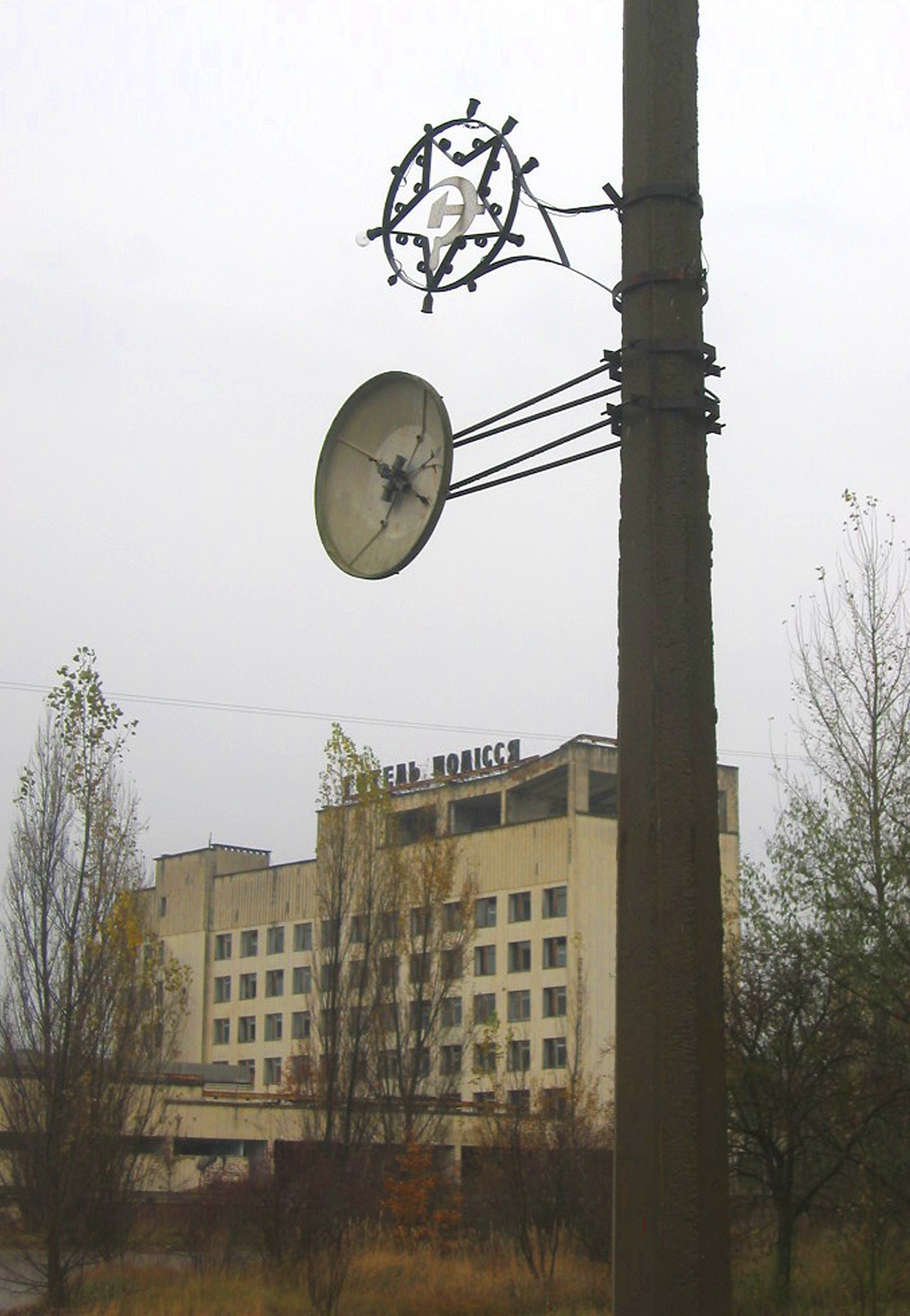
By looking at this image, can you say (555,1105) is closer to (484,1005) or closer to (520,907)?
(520,907)

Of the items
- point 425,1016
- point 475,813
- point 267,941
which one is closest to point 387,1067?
point 425,1016

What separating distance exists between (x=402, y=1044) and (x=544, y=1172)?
52.1 ft

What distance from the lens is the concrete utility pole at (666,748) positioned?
4.21 meters

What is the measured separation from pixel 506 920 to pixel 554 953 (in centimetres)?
278

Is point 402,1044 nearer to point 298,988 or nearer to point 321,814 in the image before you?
point 321,814

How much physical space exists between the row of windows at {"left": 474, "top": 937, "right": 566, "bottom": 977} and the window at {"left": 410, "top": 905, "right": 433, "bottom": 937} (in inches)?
589

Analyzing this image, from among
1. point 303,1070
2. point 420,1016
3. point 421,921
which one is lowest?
point 303,1070

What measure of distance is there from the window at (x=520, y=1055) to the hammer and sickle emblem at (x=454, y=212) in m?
44.9

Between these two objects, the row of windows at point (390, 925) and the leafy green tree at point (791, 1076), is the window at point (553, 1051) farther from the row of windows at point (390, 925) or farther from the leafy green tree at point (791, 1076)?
the leafy green tree at point (791, 1076)

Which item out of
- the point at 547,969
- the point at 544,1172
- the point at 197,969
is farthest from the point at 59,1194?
the point at 197,969

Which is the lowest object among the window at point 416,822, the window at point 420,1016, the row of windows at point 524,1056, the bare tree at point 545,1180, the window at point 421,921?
the bare tree at point 545,1180

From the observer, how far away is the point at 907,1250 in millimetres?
13773

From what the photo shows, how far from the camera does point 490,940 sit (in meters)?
59.5

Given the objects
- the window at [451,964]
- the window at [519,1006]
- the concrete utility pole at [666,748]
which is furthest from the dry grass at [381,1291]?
the window at [519,1006]
